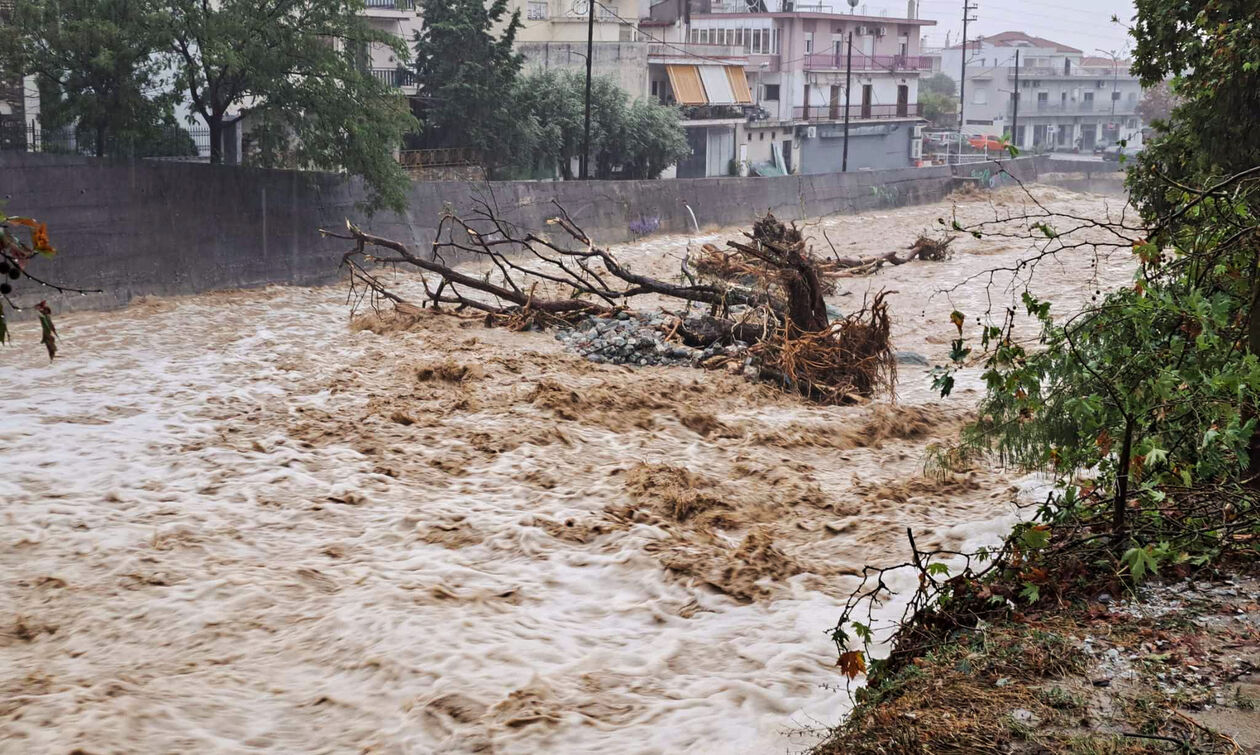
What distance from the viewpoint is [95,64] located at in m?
20.0

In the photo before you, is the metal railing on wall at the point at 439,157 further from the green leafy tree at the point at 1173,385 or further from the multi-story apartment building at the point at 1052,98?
the multi-story apartment building at the point at 1052,98

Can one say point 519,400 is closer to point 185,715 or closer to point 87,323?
point 185,715

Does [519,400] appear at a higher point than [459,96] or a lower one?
lower

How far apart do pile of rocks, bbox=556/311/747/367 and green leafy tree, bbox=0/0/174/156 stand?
935cm

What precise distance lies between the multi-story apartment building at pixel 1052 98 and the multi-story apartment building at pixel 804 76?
1651 cm

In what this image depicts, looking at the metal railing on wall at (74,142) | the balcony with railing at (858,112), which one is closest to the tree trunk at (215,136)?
the metal railing on wall at (74,142)

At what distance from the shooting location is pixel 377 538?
917cm

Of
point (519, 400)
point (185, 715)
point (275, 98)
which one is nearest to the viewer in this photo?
point (185, 715)

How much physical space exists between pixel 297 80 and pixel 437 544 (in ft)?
49.7

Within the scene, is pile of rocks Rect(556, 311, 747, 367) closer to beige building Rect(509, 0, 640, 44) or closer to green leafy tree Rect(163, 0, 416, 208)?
green leafy tree Rect(163, 0, 416, 208)

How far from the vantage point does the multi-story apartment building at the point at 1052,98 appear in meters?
82.8

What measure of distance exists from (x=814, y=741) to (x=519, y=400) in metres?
8.03

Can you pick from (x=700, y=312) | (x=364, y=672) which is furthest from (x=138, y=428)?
(x=700, y=312)

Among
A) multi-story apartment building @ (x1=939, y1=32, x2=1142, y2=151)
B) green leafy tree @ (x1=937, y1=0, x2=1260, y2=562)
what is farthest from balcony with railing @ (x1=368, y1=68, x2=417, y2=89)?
multi-story apartment building @ (x1=939, y1=32, x2=1142, y2=151)
